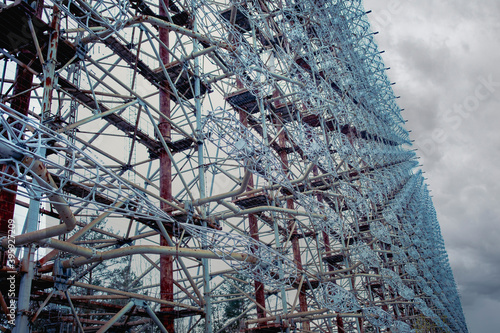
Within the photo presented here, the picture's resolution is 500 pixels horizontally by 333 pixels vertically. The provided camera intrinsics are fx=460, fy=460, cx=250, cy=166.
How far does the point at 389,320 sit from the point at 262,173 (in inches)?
634

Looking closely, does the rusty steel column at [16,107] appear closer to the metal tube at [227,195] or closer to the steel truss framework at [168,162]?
the steel truss framework at [168,162]

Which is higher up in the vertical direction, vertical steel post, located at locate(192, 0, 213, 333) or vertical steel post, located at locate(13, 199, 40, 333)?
vertical steel post, located at locate(192, 0, 213, 333)

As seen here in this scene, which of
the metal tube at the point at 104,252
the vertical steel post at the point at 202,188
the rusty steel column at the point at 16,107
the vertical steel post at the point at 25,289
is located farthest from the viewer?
the vertical steel post at the point at 202,188

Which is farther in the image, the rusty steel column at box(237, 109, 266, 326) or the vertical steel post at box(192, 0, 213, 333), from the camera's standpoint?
the rusty steel column at box(237, 109, 266, 326)

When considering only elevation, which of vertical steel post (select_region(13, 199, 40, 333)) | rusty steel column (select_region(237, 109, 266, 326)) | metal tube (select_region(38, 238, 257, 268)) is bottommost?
vertical steel post (select_region(13, 199, 40, 333))

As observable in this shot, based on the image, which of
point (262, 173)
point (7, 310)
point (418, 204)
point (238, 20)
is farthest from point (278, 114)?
point (418, 204)

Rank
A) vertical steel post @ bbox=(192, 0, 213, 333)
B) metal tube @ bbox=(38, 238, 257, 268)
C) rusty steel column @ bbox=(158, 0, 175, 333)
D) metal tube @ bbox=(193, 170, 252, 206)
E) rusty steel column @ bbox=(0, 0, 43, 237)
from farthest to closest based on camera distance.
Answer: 1. rusty steel column @ bbox=(158, 0, 175, 333)
2. vertical steel post @ bbox=(192, 0, 213, 333)
3. metal tube @ bbox=(193, 170, 252, 206)
4. rusty steel column @ bbox=(0, 0, 43, 237)
5. metal tube @ bbox=(38, 238, 257, 268)

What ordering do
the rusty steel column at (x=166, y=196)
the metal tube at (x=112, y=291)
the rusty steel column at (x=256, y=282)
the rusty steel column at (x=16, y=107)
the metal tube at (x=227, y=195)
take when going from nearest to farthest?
the metal tube at (x=112, y=291) → the rusty steel column at (x=16, y=107) → the metal tube at (x=227, y=195) → the rusty steel column at (x=166, y=196) → the rusty steel column at (x=256, y=282)

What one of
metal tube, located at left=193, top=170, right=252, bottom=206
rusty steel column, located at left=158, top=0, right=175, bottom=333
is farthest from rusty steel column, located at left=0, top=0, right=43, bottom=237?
metal tube, located at left=193, top=170, right=252, bottom=206

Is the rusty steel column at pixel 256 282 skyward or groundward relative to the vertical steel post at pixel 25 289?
skyward

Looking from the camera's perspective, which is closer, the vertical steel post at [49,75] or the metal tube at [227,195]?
the vertical steel post at [49,75]

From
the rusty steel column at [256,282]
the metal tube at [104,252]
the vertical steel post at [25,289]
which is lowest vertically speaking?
the vertical steel post at [25,289]

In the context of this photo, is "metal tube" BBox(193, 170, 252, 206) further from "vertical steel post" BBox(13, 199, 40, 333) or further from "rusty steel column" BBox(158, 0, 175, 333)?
"vertical steel post" BBox(13, 199, 40, 333)

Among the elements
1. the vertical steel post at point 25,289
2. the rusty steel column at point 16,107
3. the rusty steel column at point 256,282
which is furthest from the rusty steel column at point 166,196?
the vertical steel post at point 25,289
